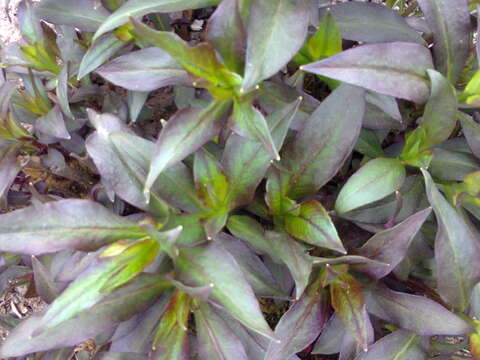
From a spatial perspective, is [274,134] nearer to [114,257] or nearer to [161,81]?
[161,81]

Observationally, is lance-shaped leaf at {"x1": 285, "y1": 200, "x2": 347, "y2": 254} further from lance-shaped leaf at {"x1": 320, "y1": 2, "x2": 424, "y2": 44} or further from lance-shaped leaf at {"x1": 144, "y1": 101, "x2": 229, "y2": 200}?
lance-shaped leaf at {"x1": 320, "y1": 2, "x2": 424, "y2": 44}

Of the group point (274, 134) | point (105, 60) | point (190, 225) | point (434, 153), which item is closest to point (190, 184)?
point (190, 225)

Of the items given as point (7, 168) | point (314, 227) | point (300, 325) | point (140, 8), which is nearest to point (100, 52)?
point (140, 8)

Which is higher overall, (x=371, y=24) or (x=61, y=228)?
(x=371, y=24)

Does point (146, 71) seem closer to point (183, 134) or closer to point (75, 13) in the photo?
point (183, 134)

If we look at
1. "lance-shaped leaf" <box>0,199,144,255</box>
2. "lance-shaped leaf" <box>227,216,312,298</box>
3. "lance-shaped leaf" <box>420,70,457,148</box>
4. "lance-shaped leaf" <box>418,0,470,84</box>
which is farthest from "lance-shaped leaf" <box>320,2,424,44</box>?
"lance-shaped leaf" <box>0,199,144,255</box>
